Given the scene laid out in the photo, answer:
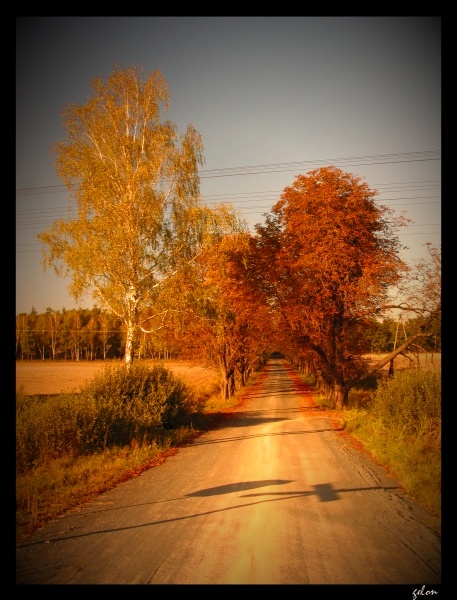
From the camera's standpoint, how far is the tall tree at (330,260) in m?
15.6

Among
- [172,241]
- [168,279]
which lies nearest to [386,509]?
[168,279]

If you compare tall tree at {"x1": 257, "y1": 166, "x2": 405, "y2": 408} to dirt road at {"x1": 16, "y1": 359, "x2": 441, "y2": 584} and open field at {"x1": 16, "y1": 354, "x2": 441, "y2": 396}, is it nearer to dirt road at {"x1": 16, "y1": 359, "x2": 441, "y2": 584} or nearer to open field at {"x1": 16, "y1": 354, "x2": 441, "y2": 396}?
open field at {"x1": 16, "y1": 354, "x2": 441, "y2": 396}

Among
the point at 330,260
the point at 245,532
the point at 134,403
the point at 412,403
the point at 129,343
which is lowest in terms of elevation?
the point at 245,532

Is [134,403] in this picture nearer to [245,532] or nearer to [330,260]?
[245,532]

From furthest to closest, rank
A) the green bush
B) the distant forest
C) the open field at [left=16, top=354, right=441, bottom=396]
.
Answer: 1. the distant forest
2. the open field at [left=16, top=354, right=441, bottom=396]
3. the green bush

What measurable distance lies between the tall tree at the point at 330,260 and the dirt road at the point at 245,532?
29.5 ft

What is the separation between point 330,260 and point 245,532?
492 inches

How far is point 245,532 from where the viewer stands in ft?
16.3

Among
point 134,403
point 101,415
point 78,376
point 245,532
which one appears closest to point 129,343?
point 134,403

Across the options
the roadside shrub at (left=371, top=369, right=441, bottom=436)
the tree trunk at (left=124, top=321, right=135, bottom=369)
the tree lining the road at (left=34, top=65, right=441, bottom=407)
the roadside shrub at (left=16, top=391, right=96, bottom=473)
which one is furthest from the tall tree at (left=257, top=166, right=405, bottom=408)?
the roadside shrub at (left=16, top=391, right=96, bottom=473)

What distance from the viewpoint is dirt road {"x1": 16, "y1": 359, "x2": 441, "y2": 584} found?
13.3 ft

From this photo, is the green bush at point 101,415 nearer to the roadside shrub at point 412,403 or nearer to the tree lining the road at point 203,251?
the tree lining the road at point 203,251

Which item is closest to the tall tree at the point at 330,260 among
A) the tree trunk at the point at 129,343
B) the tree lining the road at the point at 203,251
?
the tree lining the road at the point at 203,251

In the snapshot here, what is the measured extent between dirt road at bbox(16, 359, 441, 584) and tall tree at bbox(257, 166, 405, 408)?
8993 millimetres
